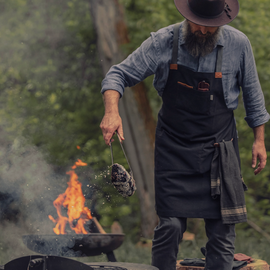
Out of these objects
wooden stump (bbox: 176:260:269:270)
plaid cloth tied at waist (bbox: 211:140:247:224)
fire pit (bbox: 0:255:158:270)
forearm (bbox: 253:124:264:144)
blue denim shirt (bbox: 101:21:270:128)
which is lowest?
wooden stump (bbox: 176:260:269:270)

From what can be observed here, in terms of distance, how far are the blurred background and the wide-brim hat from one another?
3.96 meters

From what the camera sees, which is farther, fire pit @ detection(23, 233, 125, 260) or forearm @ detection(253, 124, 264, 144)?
fire pit @ detection(23, 233, 125, 260)

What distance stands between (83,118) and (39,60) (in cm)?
170

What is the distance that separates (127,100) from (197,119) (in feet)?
12.8

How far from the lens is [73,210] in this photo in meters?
4.04

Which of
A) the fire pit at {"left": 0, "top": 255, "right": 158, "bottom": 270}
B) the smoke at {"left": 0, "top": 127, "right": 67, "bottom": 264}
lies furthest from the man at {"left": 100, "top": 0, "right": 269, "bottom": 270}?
the smoke at {"left": 0, "top": 127, "right": 67, "bottom": 264}

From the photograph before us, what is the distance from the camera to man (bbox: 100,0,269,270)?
10.1 feet

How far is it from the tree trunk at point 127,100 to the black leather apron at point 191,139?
12.4 feet

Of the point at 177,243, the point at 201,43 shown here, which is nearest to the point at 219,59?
the point at 201,43

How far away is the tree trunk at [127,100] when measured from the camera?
6.98 meters

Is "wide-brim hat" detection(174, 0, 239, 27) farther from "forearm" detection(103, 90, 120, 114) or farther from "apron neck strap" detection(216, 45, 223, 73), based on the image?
"forearm" detection(103, 90, 120, 114)

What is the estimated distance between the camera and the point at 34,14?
30.3ft

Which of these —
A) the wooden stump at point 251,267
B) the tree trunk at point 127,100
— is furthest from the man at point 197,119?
the tree trunk at point 127,100

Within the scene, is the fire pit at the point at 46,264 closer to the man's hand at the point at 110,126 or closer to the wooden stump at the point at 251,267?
the man's hand at the point at 110,126
